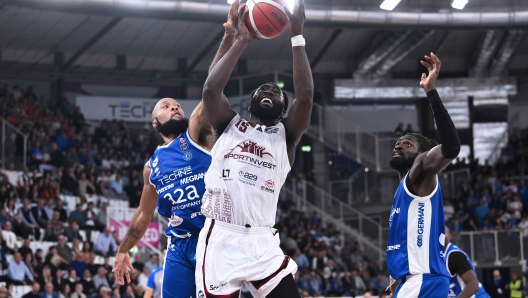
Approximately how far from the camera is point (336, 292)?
22781 millimetres

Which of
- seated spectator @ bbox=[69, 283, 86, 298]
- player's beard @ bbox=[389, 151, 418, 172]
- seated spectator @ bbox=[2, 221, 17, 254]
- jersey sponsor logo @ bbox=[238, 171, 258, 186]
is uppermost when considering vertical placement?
player's beard @ bbox=[389, 151, 418, 172]

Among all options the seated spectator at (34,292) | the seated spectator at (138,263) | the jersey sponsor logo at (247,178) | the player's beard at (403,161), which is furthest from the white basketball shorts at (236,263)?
the seated spectator at (138,263)

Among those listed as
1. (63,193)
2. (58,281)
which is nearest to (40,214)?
(63,193)

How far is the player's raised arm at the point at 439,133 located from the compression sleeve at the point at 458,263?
5.95ft

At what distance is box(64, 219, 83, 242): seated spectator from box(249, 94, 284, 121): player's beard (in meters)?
14.0

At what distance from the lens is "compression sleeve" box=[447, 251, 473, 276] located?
8.04 metres

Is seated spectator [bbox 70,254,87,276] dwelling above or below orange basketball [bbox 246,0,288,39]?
below

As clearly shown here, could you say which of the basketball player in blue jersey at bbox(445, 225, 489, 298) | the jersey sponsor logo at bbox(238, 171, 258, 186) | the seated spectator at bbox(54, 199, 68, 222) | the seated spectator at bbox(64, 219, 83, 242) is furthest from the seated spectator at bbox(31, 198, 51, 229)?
the jersey sponsor logo at bbox(238, 171, 258, 186)

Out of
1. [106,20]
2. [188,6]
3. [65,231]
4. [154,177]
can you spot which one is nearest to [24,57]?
[106,20]

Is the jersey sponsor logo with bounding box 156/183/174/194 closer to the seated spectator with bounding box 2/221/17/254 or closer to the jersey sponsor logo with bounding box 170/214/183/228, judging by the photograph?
the jersey sponsor logo with bounding box 170/214/183/228

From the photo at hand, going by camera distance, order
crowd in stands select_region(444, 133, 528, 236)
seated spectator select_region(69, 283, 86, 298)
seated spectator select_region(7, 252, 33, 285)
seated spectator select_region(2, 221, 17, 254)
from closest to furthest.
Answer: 1. seated spectator select_region(7, 252, 33, 285)
2. seated spectator select_region(69, 283, 86, 298)
3. seated spectator select_region(2, 221, 17, 254)
4. crowd in stands select_region(444, 133, 528, 236)

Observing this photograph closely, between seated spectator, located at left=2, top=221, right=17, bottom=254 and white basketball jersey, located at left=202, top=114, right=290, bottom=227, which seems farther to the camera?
seated spectator, located at left=2, top=221, right=17, bottom=254

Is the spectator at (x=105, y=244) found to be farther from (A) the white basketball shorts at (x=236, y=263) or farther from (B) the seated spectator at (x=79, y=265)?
(A) the white basketball shorts at (x=236, y=263)

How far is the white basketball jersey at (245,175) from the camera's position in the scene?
567 cm
